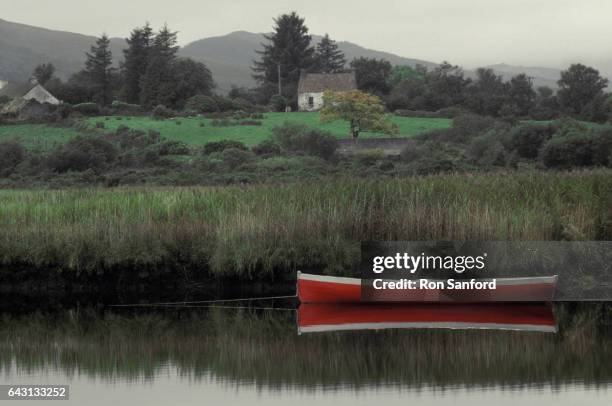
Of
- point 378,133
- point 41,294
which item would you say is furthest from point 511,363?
point 378,133

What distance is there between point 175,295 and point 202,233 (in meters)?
1.55

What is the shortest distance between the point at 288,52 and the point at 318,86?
14.4 metres

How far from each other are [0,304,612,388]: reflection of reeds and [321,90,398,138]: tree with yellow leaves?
60.4m

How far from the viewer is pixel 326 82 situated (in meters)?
111

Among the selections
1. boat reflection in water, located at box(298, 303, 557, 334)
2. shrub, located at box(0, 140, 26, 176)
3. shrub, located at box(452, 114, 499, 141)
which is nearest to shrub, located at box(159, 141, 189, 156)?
shrub, located at box(0, 140, 26, 176)

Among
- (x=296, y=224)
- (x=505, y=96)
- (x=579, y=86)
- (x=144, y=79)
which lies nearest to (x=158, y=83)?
(x=144, y=79)

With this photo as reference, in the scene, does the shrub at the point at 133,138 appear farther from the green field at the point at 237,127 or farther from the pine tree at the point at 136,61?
the pine tree at the point at 136,61

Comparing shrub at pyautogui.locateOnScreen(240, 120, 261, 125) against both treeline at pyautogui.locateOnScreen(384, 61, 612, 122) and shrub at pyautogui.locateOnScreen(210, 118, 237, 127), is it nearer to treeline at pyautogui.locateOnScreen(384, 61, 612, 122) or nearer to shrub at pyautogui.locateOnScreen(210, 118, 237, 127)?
shrub at pyautogui.locateOnScreen(210, 118, 237, 127)

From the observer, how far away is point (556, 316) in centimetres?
1845

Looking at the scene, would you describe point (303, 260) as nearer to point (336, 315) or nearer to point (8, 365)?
point (336, 315)

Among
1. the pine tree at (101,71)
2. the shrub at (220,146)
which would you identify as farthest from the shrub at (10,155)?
the pine tree at (101,71)

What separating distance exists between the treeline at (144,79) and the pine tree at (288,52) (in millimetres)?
14978

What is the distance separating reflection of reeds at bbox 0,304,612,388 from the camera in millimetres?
14312

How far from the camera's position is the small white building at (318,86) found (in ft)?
350
